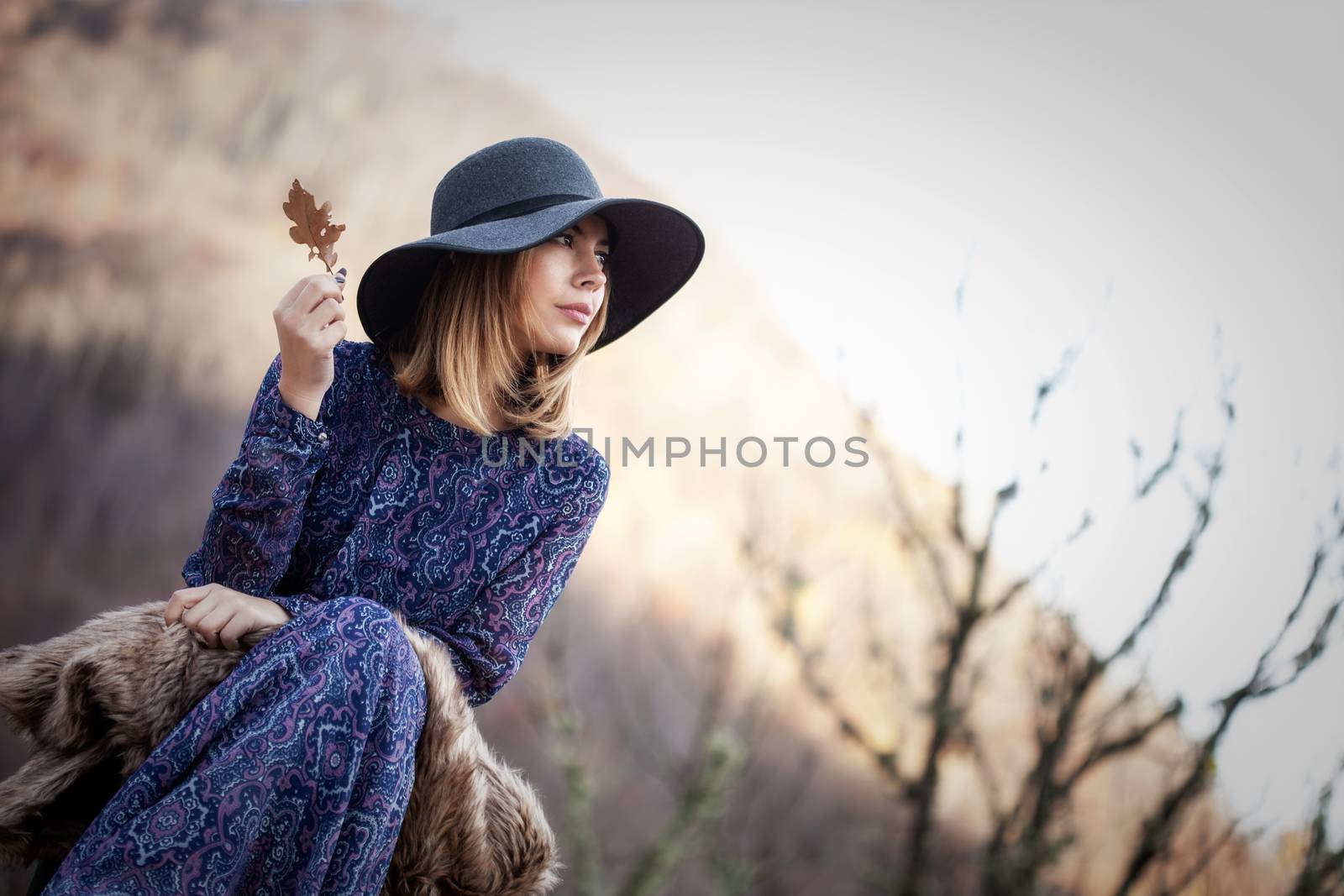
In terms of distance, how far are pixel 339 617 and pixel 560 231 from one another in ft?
2.01

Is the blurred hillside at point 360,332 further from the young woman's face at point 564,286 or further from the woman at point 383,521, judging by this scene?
the young woman's face at point 564,286

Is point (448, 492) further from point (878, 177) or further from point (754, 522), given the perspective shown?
point (878, 177)

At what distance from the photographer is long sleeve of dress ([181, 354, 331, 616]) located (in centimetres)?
124

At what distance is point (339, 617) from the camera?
1.13m

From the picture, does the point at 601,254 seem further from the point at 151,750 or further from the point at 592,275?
the point at 151,750

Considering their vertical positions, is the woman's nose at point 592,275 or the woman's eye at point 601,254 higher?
the woman's eye at point 601,254

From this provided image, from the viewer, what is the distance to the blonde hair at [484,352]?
146 centimetres

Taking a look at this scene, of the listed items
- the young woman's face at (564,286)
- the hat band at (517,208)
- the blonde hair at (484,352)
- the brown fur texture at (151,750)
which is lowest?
the brown fur texture at (151,750)

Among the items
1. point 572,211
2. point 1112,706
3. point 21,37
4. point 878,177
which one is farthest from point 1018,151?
point 21,37

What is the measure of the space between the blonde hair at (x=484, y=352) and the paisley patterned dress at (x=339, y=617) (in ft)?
0.16

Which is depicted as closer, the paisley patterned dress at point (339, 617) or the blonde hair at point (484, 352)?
the paisley patterned dress at point (339, 617)

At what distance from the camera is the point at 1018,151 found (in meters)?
2.64

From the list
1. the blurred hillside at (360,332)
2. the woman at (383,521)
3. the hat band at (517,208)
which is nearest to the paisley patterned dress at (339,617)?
the woman at (383,521)

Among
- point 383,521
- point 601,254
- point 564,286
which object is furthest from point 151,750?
point 601,254
